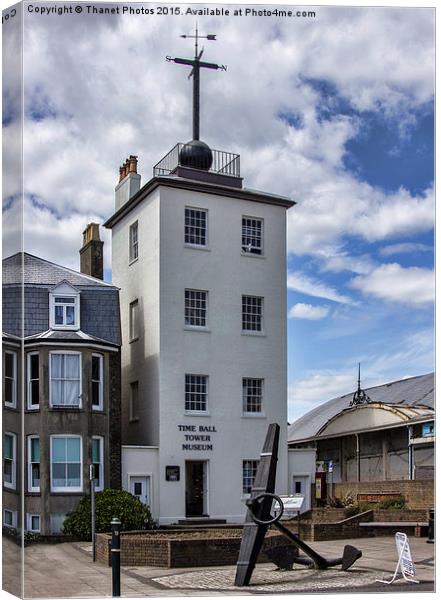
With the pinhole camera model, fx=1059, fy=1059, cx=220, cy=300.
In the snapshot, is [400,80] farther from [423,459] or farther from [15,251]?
[423,459]

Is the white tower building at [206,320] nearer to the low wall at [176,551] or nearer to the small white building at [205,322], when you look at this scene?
the small white building at [205,322]

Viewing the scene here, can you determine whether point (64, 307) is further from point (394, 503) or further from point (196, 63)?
point (394, 503)

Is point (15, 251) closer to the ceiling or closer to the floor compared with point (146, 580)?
closer to the ceiling

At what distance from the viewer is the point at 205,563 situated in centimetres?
1714

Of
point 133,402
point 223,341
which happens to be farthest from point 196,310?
point 133,402

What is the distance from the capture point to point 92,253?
61.6 ft

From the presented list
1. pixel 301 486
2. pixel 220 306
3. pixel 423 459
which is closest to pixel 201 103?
pixel 220 306

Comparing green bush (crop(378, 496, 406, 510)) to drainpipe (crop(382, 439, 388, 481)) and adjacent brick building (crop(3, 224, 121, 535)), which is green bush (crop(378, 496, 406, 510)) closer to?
drainpipe (crop(382, 439, 388, 481))

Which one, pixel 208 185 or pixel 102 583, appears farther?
pixel 208 185

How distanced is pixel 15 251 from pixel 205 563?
5.93 meters

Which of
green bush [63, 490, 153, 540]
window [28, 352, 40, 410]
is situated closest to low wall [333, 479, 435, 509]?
green bush [63, 490, 153, 540]

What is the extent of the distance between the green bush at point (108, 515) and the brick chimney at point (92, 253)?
422 cm

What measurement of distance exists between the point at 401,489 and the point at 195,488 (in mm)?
5352

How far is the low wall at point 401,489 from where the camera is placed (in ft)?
70.3
